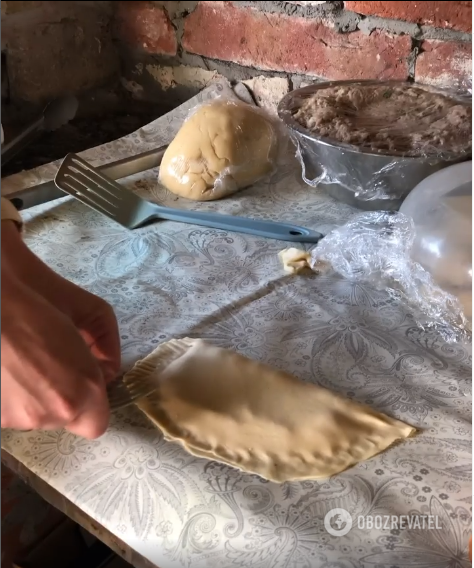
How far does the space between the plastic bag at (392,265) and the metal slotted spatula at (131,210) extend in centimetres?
5

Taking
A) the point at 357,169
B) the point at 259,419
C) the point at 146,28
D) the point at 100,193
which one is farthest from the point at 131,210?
the point at 146,28

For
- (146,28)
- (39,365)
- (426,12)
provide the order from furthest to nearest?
(146,28) < (426,12) < (39,365)

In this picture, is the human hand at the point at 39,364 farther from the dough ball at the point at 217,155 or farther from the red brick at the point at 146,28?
the red brick at the point at 146,28

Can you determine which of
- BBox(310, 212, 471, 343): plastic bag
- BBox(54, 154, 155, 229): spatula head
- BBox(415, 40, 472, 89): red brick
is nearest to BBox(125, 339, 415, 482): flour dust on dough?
BBox(310, 212, 471, 343): plastic bag

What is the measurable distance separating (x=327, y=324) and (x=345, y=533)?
21cm

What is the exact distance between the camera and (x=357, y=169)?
26.7 inches

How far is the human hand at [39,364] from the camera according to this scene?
354 millimetres

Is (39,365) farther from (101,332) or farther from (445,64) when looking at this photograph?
(445,64)

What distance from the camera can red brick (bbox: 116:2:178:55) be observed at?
105 centimetres

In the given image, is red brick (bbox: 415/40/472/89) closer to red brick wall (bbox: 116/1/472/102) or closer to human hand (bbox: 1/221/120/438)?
red brick wall (bbox: 116/1/472/102)

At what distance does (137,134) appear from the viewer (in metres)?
0.92

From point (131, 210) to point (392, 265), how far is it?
300 millimetres

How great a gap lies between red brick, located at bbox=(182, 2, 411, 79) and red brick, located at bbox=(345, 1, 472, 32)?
0.03m

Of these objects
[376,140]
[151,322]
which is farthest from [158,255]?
[376,140]
